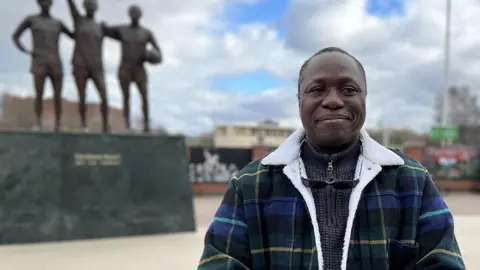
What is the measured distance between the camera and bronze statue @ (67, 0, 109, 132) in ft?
26.9

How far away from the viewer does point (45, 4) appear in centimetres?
809

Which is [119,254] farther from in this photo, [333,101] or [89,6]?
[333,101]

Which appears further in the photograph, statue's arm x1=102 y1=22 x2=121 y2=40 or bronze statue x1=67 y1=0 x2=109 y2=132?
statue's arm x1=102 y1=22 x2=121 y2=40

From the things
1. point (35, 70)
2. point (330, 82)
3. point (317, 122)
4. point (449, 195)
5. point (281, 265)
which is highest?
point (35, 70)

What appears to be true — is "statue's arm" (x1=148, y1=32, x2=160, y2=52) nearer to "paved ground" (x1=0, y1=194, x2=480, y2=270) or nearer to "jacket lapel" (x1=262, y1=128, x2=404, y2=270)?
"paved ground" (x1=0, y1=194, x2=480, y2=270)

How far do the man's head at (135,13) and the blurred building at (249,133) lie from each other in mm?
44297

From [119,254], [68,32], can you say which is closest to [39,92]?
[68,32]

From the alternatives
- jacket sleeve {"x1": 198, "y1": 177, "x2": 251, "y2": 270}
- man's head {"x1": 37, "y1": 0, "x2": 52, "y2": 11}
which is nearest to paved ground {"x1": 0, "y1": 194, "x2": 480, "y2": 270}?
man's head {"x1": 37, "y1": 0, "x2": 52, "y2": 11}

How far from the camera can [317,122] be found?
141 centimetres

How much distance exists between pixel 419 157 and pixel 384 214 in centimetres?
2035

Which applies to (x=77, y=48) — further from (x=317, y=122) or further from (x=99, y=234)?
(x=317, y=122)

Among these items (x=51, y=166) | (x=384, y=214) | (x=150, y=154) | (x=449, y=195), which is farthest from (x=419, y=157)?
(x=384, y=214)

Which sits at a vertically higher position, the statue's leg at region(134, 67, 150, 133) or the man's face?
the man's face

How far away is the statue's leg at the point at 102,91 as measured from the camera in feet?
27.5
